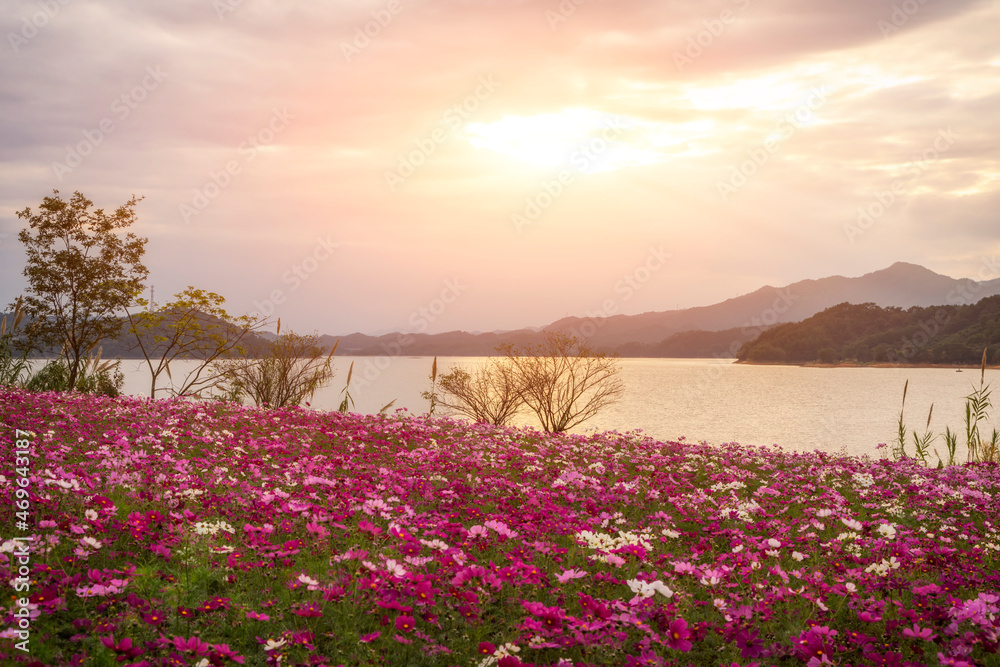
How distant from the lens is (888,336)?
7619cm

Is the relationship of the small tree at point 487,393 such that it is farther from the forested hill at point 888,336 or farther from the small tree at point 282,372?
the forested hill at point 888,336

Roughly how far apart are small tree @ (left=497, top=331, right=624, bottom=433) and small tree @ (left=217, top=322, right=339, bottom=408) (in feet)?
18.9

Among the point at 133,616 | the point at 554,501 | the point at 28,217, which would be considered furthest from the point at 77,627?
the point at 28,217

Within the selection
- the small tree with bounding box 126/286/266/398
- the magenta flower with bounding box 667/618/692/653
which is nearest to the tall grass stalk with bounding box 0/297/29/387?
the small tree with bounding box 126/286/266/398

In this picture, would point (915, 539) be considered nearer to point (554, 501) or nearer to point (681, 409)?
point (554, 501)

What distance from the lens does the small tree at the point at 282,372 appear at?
17.3 m

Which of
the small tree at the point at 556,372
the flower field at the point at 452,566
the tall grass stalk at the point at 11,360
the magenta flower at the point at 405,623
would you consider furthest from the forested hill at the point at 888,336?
the tall grass stalk at the point at 11,360

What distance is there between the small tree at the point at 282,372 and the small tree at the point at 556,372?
18.9 feet

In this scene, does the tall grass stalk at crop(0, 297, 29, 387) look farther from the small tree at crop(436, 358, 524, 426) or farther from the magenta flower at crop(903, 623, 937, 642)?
the magenta flower at crop(903, 623, 937, 642)

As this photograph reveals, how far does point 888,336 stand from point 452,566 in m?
88.6

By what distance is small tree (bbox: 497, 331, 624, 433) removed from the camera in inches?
679

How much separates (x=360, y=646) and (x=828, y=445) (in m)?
22.5

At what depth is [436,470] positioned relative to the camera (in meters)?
7.11

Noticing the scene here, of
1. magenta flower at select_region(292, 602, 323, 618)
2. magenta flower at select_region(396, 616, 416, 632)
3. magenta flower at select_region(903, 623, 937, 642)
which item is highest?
magenta flower at select_region(292, 602, 323, 618)
